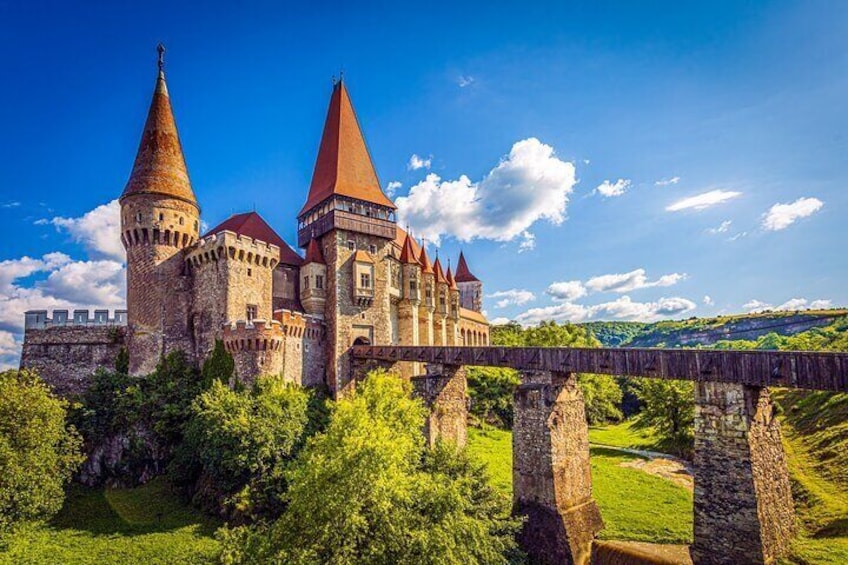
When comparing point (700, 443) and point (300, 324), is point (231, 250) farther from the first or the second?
point (700, 443)

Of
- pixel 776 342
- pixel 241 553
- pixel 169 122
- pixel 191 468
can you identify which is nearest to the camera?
pixel 241 553

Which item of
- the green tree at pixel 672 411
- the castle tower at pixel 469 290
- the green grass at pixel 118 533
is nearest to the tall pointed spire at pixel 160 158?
the green grass at pixel 118 533

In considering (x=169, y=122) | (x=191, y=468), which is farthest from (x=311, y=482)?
(x=169, y=122)

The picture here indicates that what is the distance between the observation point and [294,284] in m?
33.1

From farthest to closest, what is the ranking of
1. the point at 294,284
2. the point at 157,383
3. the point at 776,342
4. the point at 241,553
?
the point at 776,342
the point at 294,284
the point at 157,383
the point at 241,553

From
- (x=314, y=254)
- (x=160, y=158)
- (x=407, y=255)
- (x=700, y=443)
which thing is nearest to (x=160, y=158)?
(x=160, y=158)

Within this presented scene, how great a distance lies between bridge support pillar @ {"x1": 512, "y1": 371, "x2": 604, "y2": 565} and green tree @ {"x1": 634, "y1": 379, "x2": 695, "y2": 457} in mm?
15345

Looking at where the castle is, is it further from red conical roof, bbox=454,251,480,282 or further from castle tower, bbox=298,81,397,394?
red conical roof, bbox=454,251,480,282

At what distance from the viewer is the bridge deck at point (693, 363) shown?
12.0m

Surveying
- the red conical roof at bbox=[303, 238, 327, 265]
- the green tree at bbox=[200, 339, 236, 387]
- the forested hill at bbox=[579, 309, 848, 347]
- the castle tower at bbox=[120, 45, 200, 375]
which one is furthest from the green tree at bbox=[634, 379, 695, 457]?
the forested hill at bbox=[579, 309, 848, 347]

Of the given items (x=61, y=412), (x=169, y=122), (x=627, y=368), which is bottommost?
(x=61, y=412)

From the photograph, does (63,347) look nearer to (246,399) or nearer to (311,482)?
(246,399)

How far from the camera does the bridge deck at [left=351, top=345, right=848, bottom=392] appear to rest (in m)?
12.0

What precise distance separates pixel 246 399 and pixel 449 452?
11.1 meters
